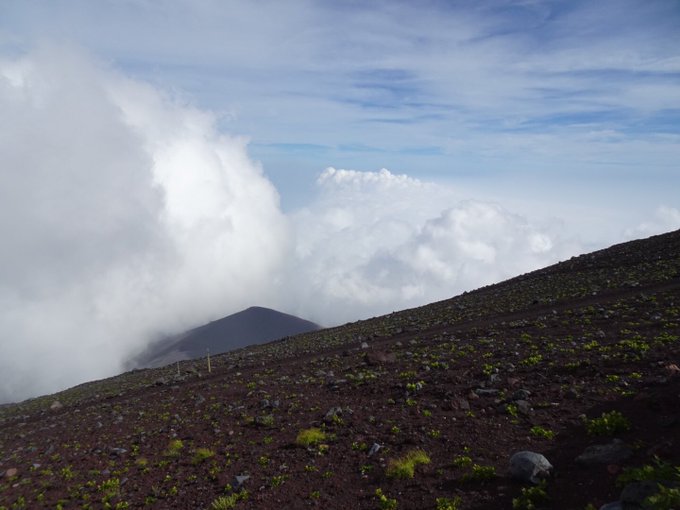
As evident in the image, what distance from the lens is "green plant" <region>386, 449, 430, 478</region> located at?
1246 centimetres

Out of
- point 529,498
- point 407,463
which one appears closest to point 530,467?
point 529,498

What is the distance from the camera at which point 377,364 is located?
26.4 m

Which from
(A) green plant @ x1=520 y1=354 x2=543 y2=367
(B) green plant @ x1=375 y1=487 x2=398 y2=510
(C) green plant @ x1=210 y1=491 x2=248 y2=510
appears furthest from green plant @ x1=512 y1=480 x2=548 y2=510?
(A) green plant @ x1=520 y1=354 x2=543 y2=367

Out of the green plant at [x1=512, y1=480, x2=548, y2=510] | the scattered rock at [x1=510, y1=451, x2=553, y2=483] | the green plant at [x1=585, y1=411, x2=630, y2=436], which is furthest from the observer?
the green plant at [x1=585, y1=411, x2=630, y2=436]

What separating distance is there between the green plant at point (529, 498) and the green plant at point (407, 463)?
3.14 m

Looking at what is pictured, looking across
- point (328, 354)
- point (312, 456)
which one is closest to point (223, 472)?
point (312, 456)

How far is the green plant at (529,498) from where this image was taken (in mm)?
9766

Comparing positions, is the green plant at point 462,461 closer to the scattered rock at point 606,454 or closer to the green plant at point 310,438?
the scattered rock at point 606,454

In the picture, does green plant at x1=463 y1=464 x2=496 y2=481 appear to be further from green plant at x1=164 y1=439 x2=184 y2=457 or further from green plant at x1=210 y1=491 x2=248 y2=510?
green plant at x1=164 y1=439 x2=184 y2=457

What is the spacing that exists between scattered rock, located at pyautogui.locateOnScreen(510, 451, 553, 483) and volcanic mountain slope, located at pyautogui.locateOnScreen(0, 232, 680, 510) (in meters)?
0.23

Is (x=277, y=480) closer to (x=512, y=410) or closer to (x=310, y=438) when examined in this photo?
(x=310, y=438)

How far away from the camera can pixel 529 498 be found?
991cm

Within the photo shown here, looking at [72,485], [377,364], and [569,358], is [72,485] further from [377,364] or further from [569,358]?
[569,358]

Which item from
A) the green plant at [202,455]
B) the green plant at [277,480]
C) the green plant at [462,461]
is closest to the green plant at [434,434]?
the green plant at [462,461]
